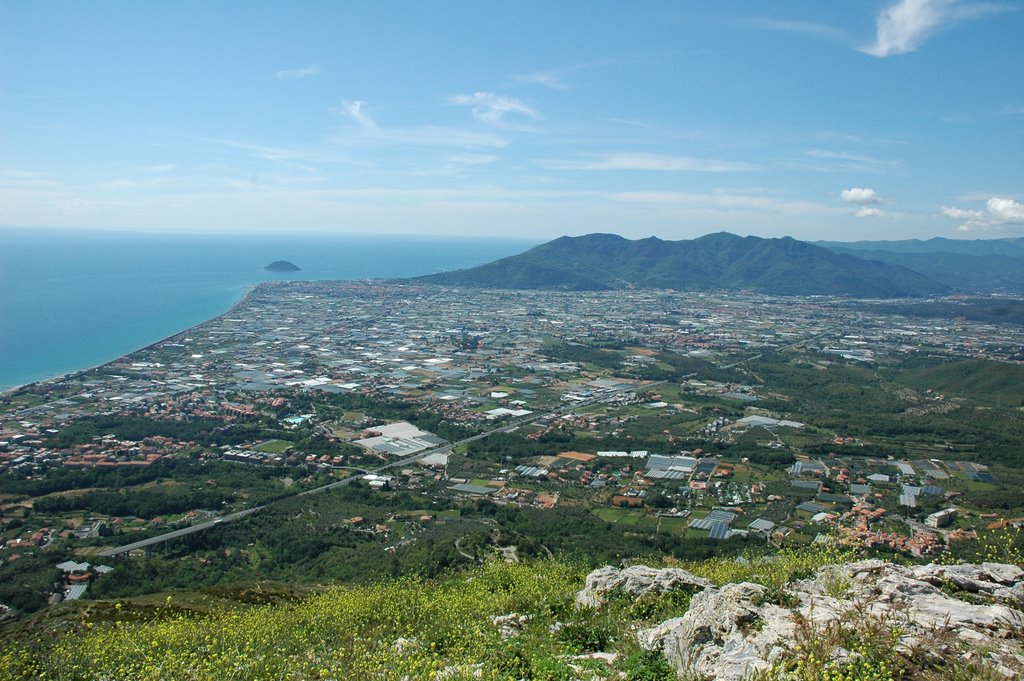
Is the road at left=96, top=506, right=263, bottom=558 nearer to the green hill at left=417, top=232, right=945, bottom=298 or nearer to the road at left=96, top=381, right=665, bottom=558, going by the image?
the road at left=96, top=381, right=665, bottom=558

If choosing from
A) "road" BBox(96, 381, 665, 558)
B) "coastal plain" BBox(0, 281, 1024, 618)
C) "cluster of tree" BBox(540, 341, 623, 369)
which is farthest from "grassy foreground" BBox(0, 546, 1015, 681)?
"cluster of tree" BBox(540, 341, 623, 369)

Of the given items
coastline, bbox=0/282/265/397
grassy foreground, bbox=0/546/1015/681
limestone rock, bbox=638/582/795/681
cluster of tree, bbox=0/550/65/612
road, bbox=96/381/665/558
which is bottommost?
road, bbox=96/381/665/558

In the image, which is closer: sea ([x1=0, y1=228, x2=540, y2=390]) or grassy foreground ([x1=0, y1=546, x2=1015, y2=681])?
grassy foreground ([x1=0, y1=546, x2=1015, y2=681])

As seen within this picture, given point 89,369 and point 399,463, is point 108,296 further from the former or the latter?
point 399,463

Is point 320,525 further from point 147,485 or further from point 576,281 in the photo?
point 576,281

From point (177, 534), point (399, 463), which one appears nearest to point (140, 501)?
point (177, 534)
